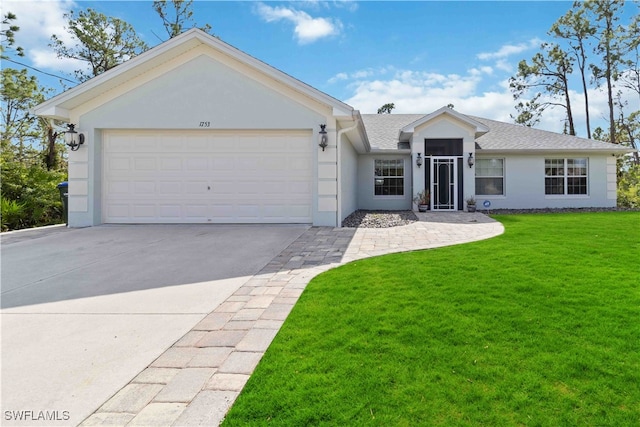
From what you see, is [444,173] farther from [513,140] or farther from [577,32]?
[577,32]

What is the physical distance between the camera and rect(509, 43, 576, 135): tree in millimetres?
26672

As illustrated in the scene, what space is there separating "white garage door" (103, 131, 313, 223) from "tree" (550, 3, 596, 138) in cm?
2658

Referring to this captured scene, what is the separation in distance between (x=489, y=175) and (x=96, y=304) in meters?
15.9

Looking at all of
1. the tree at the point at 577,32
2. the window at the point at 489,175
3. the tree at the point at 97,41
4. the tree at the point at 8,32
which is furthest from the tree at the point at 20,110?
the tree at the point at 577,32

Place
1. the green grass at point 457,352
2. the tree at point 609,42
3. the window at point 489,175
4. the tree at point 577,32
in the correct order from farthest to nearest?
the tree at point 577,32 < the tree at point 609,42 < the window at point 489,175 < the green grass at point 457,352

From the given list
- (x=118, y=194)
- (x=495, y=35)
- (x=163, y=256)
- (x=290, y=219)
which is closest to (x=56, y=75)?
(x=118, y=194)

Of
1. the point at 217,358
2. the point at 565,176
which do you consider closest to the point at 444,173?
the point at 565,176

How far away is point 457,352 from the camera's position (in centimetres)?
279

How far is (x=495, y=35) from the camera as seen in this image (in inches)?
562

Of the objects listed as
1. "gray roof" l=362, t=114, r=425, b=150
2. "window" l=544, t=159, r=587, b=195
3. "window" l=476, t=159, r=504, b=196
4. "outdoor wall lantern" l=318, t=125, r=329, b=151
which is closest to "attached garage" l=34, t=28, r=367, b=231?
"outdoor wall lantern" l=318, t=125, r=329, b=151

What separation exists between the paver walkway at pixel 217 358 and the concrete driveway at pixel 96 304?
148 millimetres

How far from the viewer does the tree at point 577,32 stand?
997 inches

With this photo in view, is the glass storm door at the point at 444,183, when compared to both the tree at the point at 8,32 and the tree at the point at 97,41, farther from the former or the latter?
the tree at the point at 97,41

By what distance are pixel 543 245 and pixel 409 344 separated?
5183 mm
